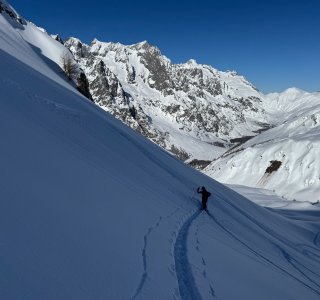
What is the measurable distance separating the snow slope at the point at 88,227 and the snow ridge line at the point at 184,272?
4 cm

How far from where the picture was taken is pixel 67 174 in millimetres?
11586

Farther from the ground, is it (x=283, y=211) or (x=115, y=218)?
(x=283, y=211)

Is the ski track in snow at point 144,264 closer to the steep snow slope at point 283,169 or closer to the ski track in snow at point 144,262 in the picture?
the ski track in snow at point 144,262

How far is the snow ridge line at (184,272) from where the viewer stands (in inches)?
329

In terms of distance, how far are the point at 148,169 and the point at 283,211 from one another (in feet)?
121

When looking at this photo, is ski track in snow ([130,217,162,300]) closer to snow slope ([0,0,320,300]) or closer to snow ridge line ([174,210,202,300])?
snow slope ([0,0,320,300])

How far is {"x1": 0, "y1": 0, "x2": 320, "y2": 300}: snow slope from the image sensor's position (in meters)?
6.38

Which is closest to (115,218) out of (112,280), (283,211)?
(112,280)

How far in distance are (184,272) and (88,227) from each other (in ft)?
8.18

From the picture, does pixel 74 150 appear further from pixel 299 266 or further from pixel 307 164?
pixel 307 164

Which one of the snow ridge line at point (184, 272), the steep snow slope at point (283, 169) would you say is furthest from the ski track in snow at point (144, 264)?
the steep snow slope at point (283, 169)

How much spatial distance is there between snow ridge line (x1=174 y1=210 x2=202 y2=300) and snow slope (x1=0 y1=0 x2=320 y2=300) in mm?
39

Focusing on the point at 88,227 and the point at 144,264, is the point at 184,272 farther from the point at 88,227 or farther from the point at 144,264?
the point at 88,227

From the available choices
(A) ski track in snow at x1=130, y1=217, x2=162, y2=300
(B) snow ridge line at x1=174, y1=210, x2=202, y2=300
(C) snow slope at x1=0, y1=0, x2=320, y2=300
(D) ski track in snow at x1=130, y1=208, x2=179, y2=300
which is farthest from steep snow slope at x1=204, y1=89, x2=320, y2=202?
(A) ski track in snow at x1=130, y1=217, x2=162, y2=300
